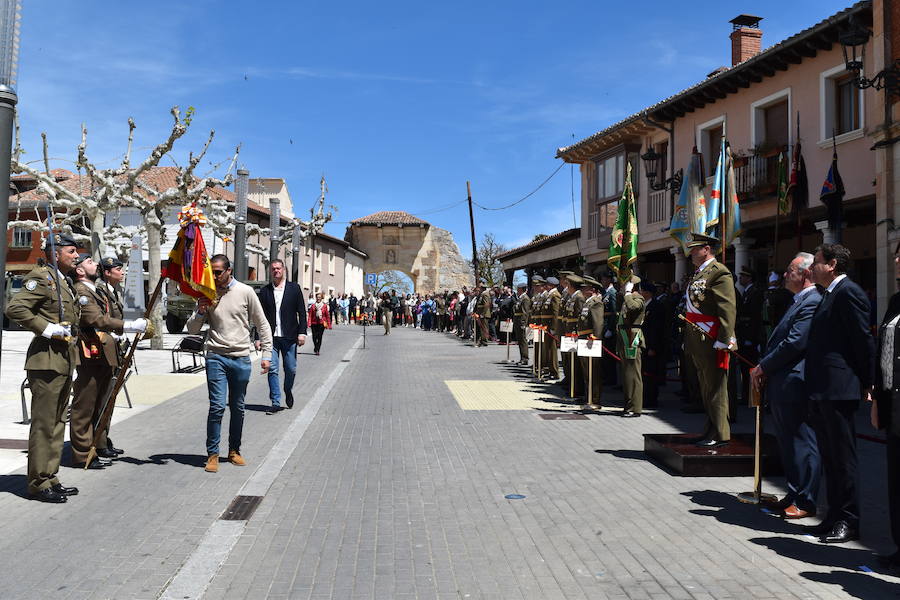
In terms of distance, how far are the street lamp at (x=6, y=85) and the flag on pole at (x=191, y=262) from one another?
1409mm

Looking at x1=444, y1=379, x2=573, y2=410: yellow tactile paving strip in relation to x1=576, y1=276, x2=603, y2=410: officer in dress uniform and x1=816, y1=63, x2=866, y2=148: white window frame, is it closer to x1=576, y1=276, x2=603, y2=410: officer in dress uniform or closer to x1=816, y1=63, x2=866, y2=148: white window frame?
x1=576, y1=276, x2=603, y2=410: officer in dress uniform

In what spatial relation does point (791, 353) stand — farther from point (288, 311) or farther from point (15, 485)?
point (288, 311)

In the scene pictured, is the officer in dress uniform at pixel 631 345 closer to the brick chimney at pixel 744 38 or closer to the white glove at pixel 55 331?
the white glove at pixel 55 331

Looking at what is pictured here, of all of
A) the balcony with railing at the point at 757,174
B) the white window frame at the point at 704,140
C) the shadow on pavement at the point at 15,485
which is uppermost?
the white window frame at the point at 704,140

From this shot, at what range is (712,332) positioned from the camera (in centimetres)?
709

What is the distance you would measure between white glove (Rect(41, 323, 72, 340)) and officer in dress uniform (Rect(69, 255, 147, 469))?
0.92 m

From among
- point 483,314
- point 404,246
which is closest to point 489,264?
point 404,246

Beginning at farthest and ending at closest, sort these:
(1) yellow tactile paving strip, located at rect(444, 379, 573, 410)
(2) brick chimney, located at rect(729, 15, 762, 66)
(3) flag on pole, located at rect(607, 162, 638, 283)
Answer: (2) brick chimney, located at rect(729, 15, 762, 66), (3) flag on pole, located at rect(607, 162, 638, 283), (1) yellow tactile paving strip, located at rect(444, 379, 573, 410)

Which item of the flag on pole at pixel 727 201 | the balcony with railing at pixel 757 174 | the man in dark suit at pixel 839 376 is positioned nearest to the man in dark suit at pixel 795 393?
the man in dark suit at pixel 839 376

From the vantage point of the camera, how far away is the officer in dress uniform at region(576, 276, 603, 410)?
10.9 metres

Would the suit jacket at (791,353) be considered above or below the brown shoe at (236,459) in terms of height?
above

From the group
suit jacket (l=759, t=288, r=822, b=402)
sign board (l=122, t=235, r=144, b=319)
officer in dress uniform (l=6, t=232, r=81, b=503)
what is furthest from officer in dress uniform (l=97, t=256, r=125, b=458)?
sign board (l=122, t=235, r=144, b=319)

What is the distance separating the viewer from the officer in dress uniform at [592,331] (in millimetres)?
10898

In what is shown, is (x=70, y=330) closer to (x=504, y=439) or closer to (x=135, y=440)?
(x=135, y=440)
